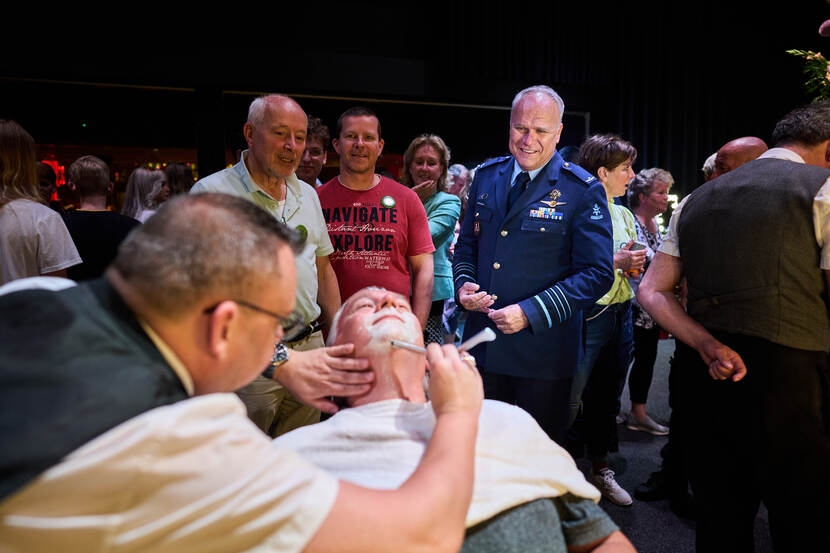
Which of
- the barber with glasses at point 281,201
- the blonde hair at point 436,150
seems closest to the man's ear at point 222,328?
the barber with glasses at point 281,201

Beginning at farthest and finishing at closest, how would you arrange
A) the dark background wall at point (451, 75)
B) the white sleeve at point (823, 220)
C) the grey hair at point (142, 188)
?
the dark background wall at point (451, 75) < the grey hair at point (142, 188) < the white sleeve at point (823, 220)

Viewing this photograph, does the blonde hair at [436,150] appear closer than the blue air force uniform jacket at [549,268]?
No

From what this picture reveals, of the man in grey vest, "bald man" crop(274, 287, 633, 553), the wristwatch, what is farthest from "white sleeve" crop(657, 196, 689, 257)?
the wristwatch

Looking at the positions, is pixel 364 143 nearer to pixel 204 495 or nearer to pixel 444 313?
pixel 444 313

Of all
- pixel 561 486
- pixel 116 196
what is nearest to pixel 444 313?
pixel 561 486

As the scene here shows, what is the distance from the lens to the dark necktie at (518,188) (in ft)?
7.05

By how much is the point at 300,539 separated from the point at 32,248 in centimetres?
198

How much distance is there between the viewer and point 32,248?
83.0 inches

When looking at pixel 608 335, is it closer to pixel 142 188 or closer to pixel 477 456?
pixel 477 456

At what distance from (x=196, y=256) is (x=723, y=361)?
1614 mm

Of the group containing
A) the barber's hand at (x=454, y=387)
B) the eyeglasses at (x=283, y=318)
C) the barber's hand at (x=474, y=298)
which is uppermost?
the eyeglasses at (x=283, y=318)

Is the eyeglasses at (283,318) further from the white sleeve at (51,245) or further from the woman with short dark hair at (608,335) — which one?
the woman with short dark hair at (608,335)

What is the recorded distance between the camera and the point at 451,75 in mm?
5727

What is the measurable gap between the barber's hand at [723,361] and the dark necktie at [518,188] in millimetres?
853
